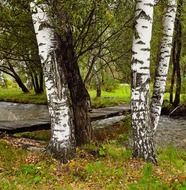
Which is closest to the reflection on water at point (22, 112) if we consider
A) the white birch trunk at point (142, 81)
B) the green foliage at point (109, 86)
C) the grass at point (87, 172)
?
the green foliage at point (109, 86)

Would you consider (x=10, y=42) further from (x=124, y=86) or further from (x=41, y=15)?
(x=124, y=86)

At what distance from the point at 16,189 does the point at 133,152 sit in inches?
131

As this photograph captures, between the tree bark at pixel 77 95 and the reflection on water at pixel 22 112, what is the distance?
1060cm

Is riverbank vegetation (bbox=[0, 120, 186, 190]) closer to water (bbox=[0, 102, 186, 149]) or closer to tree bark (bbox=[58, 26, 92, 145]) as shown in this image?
tree bark (bbox=[58, 26, 92, 145])

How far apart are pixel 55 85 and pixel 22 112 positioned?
17339mm

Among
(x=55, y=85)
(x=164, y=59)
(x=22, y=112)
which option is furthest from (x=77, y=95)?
(x=22, y=112)

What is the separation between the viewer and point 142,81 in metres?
9.60

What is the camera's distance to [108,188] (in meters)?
8.02

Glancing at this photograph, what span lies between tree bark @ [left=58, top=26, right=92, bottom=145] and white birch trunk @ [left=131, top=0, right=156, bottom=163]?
2.16 meters

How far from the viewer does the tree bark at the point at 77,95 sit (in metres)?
11.2

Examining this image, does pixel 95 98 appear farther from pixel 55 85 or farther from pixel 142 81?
pixel 55 85

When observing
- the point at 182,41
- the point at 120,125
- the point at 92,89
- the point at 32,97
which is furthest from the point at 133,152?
the point at 92,89

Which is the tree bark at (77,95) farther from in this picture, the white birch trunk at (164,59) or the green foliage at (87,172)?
the white birch trunk at (164,59)

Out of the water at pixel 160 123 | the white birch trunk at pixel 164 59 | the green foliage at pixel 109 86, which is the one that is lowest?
the water at pixel 160 123
